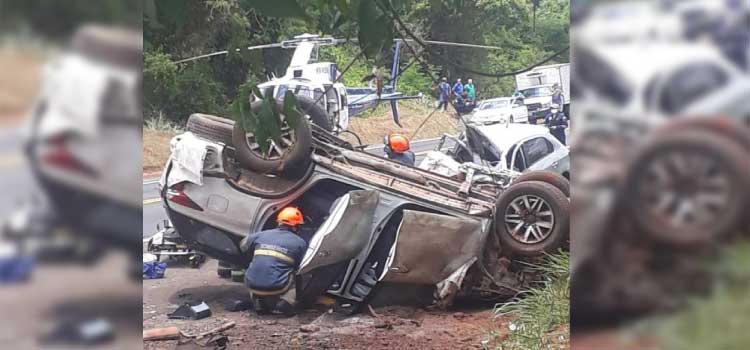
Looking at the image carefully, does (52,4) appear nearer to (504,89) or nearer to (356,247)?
(504,89)

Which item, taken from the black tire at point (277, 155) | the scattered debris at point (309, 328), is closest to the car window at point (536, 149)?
the black tire at point (277, 155)

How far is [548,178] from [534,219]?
267 millimetres

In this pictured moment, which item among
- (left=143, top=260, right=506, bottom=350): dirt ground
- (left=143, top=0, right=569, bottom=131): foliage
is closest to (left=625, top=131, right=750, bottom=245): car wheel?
(left=143, top=0, right=569, bottom=131): foliage

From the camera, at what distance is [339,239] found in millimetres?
4438

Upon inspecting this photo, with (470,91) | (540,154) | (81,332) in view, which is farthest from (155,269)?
(81,332)

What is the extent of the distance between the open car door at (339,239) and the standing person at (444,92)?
0.70 m

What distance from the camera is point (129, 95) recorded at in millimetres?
771

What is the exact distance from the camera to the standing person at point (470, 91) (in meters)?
3.84

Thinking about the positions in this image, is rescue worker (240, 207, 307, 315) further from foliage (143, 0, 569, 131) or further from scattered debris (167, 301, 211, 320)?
foliage (143, 0, 569, 131)

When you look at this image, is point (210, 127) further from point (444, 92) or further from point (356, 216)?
point (444, 92)

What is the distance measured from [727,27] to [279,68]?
3.22m

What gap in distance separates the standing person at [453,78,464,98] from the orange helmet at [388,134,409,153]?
50cm

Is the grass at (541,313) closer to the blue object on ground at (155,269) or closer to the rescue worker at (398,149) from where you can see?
the rescue worker at (398,149)

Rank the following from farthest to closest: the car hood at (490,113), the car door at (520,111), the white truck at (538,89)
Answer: the car hood at (490,113) < the car door at (520,111) < the white truck at (538,89)
